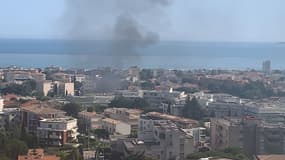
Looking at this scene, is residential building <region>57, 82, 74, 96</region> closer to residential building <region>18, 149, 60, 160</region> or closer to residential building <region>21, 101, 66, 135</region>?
residential building <region>21, 101, 66, 135</region>

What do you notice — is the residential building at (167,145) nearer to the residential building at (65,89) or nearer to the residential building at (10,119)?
the residential building at (10,119)

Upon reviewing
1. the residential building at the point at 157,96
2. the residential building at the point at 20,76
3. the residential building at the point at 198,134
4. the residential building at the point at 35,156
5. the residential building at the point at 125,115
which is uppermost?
the residential building at the point at 20,76

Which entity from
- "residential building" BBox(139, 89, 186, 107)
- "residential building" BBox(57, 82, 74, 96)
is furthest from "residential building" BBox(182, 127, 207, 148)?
"residential building" BBox(57, 82, 74, 96)

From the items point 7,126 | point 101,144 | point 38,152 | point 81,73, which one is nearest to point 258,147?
point 101,144

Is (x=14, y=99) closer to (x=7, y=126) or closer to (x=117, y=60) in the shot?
(x=117, y=60)

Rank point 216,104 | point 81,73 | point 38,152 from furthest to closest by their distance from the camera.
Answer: point 81,73
point 216,104
point 38,152

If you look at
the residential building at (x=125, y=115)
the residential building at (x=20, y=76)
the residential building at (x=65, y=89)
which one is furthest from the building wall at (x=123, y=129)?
the residential building at (x=20, y=76)

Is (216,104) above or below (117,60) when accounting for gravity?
below
